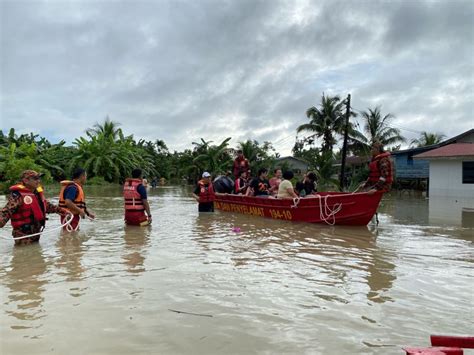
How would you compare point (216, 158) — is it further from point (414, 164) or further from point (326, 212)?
point (326, 212)

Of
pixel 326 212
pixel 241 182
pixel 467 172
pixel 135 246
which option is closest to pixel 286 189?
pixel 326 212

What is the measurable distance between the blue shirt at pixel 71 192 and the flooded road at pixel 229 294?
32.1 inches

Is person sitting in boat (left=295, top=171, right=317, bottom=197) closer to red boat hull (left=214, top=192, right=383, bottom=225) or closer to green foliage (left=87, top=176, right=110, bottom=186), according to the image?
red boat hull (left=214, top=192, right=383, bottom=225)

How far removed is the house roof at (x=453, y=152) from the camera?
2116 centimetres

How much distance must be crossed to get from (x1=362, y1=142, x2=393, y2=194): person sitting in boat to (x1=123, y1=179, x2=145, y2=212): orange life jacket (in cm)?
518

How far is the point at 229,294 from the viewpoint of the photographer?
4367mm

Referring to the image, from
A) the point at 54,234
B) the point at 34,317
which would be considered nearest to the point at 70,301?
the point at 34,317

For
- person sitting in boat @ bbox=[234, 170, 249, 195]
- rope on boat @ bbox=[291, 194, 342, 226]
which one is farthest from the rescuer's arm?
person sitting in boat @ bbox=[234, 170, 249, 195]

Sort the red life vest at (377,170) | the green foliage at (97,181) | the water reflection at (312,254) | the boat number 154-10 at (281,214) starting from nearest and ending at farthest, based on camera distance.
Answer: the water reflection at (312,254)
the red life vest at (377,170)
the boat number 154-10 at (281,214)
the green foliage at (97,181)

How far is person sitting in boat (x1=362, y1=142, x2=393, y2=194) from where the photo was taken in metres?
9.22

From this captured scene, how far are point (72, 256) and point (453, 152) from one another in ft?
71.2

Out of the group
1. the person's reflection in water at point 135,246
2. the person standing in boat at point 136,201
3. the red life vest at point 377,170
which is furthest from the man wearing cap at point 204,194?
the red life vest at point 377,170

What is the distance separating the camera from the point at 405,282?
491 centimetres

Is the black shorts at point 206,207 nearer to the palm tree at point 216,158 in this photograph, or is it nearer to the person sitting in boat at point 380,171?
the person sitting in boat at point 380,171
